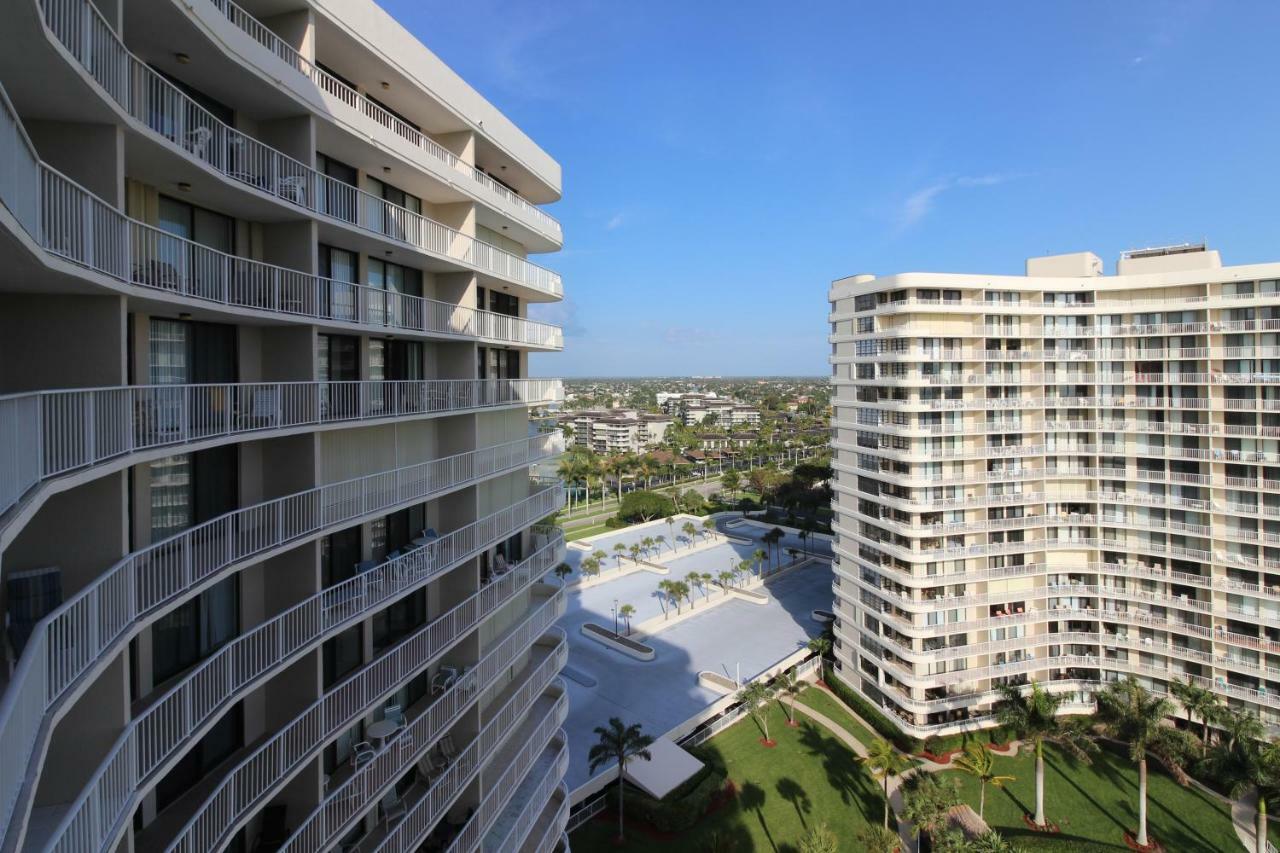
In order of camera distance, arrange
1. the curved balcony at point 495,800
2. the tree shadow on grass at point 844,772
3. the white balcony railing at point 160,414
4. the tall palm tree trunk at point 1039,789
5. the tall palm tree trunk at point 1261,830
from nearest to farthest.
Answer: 1. the white balcony railing at point 160,414
2. the curved balcony at point 495,800
3. the tall palm tree trunk at point 1261,830
4. the tall palm tree trunk at point 1039,789
5. the tree shadow on grass at point 844,772

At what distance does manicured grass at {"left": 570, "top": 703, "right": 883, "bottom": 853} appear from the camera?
91.0 feet

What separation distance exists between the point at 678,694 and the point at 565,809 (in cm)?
2025

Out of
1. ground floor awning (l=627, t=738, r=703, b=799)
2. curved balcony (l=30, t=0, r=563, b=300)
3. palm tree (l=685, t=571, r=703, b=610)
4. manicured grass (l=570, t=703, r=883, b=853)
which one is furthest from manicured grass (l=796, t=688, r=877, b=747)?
curved balcony (l=30, t=0, r=563, b=300)

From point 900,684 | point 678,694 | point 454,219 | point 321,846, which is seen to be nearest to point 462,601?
point 321,846

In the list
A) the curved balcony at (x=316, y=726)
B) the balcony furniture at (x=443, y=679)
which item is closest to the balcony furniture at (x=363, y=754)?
the curved balcony at (x=316, y=726)

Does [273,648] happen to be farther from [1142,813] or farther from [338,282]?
[1142,813]

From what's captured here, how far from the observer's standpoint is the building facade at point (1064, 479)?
33.8 metres

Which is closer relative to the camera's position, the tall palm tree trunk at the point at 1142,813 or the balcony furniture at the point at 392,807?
the balcony furniture at the point at 392,807

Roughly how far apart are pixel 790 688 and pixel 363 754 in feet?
97.0

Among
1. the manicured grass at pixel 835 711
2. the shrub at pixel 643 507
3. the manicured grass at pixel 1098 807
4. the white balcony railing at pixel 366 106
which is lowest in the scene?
the manicured grass at pixel 1098 807

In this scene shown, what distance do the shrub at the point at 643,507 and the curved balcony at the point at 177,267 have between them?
69636mm

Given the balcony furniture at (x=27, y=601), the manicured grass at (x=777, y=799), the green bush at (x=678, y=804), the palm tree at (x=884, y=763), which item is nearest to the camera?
the balcony furniture at (x=27, y=601)

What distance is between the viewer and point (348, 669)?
13539 mm

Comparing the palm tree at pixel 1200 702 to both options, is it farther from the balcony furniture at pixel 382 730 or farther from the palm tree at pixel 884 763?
the balcony furniture at pixel 382 730
